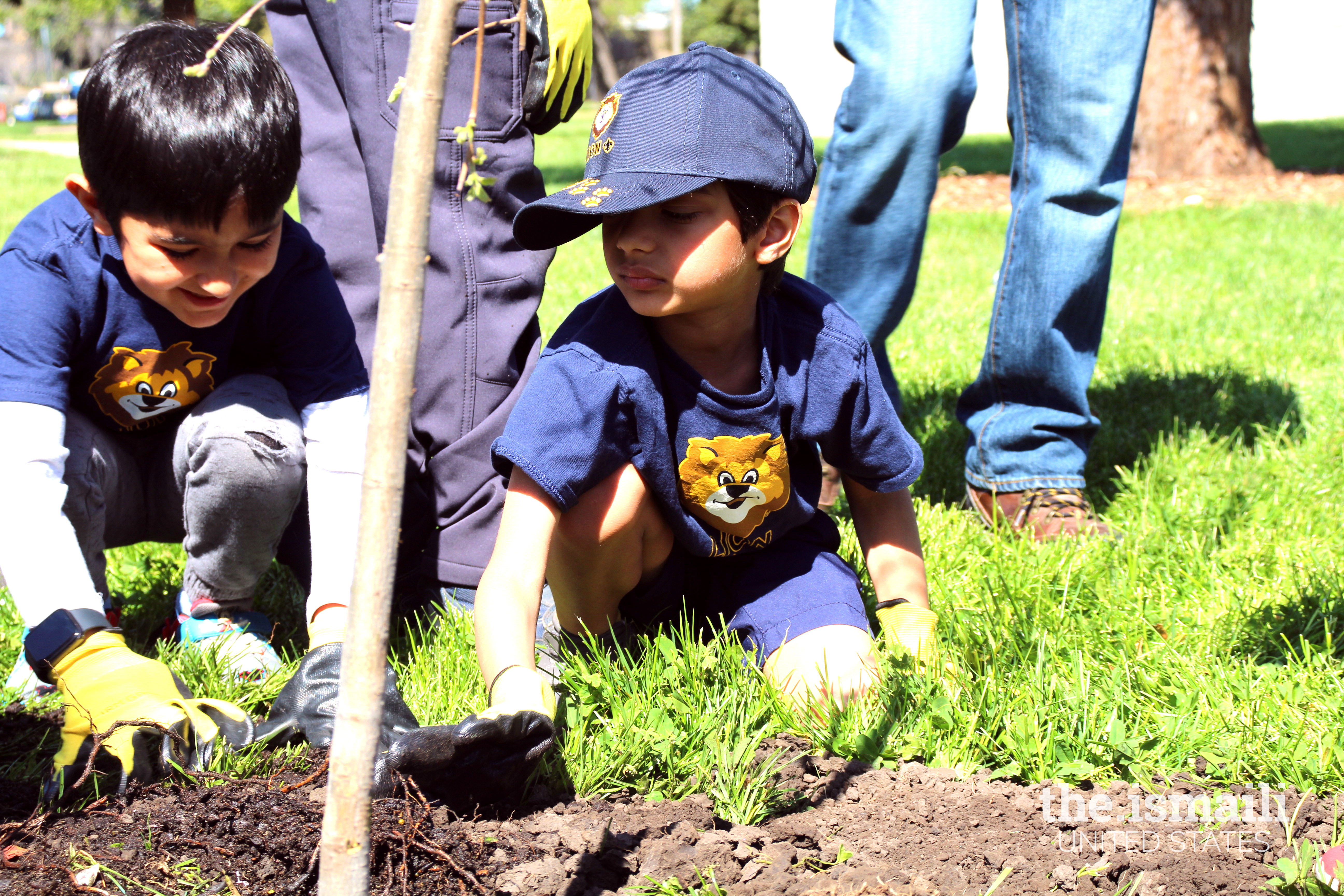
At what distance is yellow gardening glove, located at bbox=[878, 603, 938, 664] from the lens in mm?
2168

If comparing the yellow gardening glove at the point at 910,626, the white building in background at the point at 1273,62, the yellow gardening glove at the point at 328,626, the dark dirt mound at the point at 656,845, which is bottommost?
the dark dirt mound at the point at 656,845

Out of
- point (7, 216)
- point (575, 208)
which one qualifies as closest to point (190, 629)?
point (575, 208)

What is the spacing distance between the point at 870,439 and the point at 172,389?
4.47 feet

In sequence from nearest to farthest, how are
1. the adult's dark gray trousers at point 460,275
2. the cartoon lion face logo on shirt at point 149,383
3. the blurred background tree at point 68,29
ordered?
the cartoon lion face logo on shirt at point 149,383 → the adult's dark gray trousers at point 460,275 → the blurred background tree at point 68,29

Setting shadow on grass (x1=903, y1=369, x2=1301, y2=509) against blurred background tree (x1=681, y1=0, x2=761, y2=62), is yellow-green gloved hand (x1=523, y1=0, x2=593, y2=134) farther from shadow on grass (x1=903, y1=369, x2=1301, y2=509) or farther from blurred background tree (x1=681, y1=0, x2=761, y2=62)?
blurred background tree (x1=681, y1=0, x2=761, y2=62)

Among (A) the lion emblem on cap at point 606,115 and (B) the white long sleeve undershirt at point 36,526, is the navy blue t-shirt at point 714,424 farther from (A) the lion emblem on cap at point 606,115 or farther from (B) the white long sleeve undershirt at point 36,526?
(B) the white long sleeve undershirt at point 36,526

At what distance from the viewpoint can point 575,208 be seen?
5.92 ft

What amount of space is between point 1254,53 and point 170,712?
28339mm

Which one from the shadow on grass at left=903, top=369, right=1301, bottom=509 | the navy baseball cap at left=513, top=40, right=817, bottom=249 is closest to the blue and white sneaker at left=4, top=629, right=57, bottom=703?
the navy baseball cap at left=513, top=40, right=817, bottom=249

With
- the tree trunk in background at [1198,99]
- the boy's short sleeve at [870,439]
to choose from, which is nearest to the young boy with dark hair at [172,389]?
the boy's short sleeve at [870,439]

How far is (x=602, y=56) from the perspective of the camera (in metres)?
43.5

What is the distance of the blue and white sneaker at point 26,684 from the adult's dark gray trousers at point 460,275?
2.34ft

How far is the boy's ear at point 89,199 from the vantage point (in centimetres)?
197

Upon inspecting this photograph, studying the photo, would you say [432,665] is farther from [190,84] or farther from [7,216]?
[7,216]
